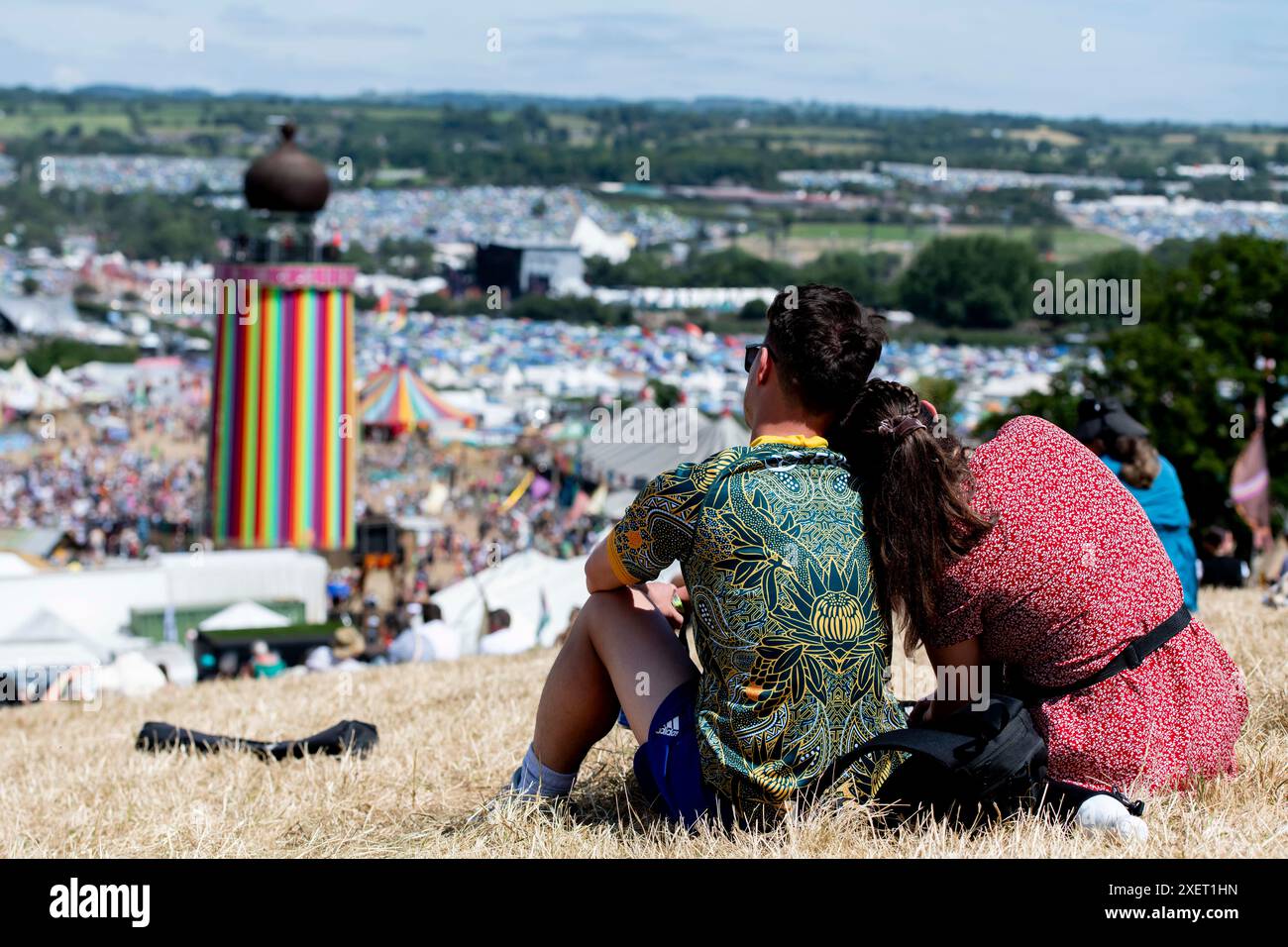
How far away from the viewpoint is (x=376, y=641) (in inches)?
538

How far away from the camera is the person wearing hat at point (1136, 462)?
4980 millimetres

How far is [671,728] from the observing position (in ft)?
8.95

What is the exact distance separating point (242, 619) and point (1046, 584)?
455 inches

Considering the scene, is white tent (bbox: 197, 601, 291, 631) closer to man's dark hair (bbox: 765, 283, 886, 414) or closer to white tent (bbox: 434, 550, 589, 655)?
white tent (bbox: 434, 550, 589, 655)

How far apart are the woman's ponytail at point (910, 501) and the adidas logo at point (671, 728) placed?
1.34 ft

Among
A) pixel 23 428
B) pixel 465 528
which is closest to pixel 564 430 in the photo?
pixel 465 528

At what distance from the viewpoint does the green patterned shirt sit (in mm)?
2562

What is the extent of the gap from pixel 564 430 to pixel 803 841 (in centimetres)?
3245

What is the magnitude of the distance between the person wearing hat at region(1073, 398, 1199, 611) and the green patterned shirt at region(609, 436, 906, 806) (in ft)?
8.51

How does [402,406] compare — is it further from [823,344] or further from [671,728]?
[823,344]

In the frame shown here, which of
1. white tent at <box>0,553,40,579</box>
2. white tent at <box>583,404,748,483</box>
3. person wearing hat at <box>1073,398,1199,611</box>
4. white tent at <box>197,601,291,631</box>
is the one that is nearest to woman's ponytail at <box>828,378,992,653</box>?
person wearing hat at <box>1073,398,1199,611</box>

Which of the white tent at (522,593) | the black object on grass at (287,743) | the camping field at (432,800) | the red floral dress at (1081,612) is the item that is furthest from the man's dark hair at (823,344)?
the white tent at (522,593)

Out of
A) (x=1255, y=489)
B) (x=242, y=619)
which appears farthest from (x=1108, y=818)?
(x=242, y=619)

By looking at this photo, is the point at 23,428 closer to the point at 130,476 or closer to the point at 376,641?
the point at 130,476
